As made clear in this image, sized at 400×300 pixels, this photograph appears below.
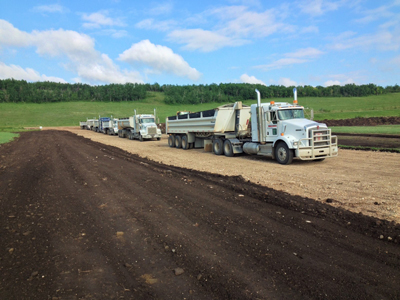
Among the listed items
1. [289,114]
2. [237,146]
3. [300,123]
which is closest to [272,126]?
[289,114]

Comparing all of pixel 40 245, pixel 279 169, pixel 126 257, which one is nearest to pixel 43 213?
pixel 40 245

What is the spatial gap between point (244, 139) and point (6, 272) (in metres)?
14.1

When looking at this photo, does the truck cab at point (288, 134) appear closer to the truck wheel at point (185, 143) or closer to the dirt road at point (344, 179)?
the dirt road at point (344, 179)

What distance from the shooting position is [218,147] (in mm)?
18109

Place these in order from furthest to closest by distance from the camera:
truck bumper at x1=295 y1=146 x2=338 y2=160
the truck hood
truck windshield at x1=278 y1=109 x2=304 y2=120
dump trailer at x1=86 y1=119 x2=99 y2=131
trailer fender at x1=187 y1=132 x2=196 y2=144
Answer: dump trailer at x1=86 y1=119 x2=99 y2=131 < trailer fender at x1=187 y1=132 x2=196 y2=144 < truck windshield at x1=278 y1=109 x2=304 y2=120 < the truck hood < truck bumper at x1=295 y1=146 x2=338 y2=160

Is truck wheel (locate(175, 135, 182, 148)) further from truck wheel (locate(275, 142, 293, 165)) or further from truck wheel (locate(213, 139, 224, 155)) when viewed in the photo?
truck wheel (locate(275, 142, 293, 165))

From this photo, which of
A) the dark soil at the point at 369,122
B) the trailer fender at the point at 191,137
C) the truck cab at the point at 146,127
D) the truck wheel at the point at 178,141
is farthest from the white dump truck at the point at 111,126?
the dark soil at the point at 369,122

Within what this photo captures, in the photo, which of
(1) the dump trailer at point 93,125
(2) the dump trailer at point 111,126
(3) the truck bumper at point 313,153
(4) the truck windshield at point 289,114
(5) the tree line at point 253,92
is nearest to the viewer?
(3) the truck bumper at point 313,153

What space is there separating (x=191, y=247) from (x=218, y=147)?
13.7m

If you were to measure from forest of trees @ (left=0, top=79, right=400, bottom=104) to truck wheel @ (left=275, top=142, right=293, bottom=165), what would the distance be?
314ft

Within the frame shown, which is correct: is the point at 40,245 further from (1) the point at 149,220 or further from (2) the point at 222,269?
(2) the point at 222,269

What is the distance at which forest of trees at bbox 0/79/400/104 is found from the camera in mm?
110312

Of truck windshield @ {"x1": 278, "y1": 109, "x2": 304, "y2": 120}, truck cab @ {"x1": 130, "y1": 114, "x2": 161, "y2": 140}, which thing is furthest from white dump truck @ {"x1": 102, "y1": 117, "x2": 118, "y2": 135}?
truck windshield @ {"x1": 278, "y1": 109, "x2": 304, "y2": 120}

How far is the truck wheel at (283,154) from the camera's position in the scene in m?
13.3
